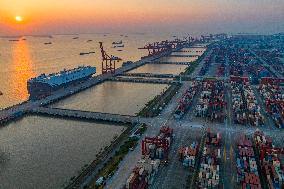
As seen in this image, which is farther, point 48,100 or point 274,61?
point 274,61

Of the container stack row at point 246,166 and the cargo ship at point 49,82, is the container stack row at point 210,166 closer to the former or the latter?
the container stack row at point 246,166

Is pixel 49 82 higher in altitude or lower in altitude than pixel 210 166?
higher

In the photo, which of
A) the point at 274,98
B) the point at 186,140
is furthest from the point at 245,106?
the point at 186,140

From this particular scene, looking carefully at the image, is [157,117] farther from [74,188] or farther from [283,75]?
[283,75]

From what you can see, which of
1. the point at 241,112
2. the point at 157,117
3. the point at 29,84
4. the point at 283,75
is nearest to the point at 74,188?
the point at 157,117

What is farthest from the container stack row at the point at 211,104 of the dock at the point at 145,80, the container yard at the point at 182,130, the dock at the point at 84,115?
the dock at the point at 145,80

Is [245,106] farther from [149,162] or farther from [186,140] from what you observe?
[149,162]

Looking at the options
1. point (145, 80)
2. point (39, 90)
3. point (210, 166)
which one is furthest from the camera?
point (145, 80)

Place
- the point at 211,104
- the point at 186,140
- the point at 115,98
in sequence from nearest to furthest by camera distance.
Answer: the point at 186,140 < the point at 211,104 < the point at 115,98

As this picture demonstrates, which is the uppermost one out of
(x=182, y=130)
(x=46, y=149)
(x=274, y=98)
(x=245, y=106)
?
(x=274, y=98)
